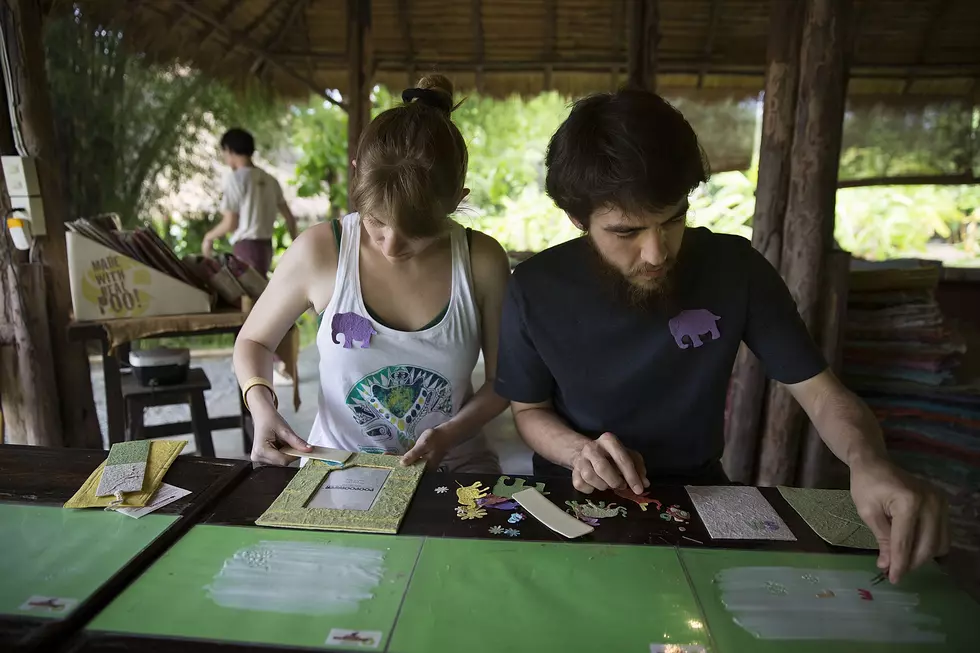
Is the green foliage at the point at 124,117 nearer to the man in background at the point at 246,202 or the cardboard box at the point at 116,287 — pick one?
the man in background at the point at 246,202

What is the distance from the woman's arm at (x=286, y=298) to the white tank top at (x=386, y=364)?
4cm

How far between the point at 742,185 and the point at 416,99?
6094mm

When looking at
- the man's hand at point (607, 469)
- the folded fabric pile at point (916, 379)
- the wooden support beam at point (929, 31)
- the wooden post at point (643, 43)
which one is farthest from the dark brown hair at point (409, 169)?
the wooden support beam at point (929, 31)

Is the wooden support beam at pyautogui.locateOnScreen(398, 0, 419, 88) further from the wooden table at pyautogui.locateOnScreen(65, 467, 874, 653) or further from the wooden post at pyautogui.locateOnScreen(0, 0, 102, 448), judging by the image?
the wooden table at pyautogui.locateOnScreen(65, 467, 874, 653)

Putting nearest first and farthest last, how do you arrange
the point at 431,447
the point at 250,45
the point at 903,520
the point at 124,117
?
the point at 903,520 → the point at 431,447 → the point at 124,117 → the point at 250,45

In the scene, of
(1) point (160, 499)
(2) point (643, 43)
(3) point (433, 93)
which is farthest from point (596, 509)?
(2) point (643, 43)

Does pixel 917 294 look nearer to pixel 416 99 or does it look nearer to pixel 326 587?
pixel 416 99

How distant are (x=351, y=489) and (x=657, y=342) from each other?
661 millimetres

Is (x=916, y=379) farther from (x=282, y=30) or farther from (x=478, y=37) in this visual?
(x=282, y=30)

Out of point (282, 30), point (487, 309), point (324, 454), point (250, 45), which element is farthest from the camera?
point (282, 30)

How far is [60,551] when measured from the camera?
934 mm

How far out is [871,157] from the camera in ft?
17.3

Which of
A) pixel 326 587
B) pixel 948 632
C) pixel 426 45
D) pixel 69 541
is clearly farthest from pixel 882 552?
pixel 426 45

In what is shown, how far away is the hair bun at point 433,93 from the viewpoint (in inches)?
56.0
